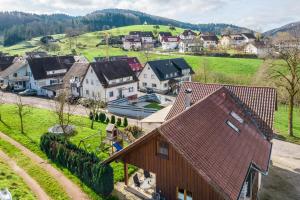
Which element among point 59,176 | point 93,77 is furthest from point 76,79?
point 59,176

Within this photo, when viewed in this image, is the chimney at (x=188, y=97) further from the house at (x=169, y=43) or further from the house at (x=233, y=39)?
the house at (x=233, y=39)

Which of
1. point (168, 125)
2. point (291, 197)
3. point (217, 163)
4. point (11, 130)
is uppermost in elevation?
point (168, 125)

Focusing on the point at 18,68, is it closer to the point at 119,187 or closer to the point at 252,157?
the point at 119,187

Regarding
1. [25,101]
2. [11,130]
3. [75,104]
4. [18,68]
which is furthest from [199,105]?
[18,68]

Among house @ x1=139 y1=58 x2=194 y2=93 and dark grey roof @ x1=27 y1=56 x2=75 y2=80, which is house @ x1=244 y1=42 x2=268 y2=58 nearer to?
house @ x1=139 y1=58 x2=194 y2=93

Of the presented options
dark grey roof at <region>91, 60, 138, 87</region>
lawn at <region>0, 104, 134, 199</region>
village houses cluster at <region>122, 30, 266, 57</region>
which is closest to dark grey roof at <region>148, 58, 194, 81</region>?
dark grey roof at <region>91, 60, 138, 87</region>

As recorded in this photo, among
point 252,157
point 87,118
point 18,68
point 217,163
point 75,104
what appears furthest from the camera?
point 18,68

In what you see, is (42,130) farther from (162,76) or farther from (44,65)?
(162,76)
